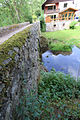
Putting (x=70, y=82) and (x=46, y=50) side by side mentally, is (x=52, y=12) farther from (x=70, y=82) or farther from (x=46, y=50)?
(x=70, y=82)

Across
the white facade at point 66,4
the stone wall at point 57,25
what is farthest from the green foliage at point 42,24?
the white facade at point 66,4

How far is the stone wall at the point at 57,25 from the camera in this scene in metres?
21.1

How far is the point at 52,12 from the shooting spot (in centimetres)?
2211

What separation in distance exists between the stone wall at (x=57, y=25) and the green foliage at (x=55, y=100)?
18.9 metres

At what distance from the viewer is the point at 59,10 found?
2219 centimetres

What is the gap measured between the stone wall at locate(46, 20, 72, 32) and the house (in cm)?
114

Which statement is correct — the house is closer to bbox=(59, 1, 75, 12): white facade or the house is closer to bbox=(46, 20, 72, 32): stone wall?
bbox=(59, 1, 75, 12): white facade

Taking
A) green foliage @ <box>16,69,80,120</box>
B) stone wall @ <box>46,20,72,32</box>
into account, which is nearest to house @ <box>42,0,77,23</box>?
stone wall @ <box>46,20,72,32</box>

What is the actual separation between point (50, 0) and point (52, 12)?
9.61 feet

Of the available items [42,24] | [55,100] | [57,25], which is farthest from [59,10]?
[55,100]

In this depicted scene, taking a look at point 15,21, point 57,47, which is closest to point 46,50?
point 57,47

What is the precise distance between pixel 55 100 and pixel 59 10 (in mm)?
24284

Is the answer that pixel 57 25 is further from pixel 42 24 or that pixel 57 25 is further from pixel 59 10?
pixel 59 10

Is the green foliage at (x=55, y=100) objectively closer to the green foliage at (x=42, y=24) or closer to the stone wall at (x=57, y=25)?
the green foliage at (x=42, y=24)
